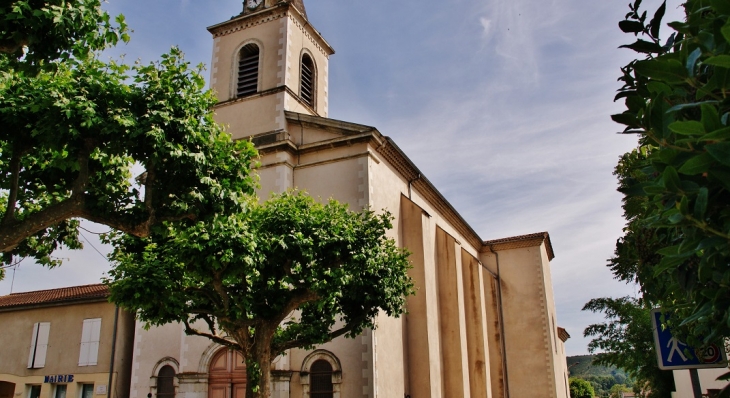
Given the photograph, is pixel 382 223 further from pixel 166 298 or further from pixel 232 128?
pixel 232 128

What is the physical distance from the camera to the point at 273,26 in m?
20.3

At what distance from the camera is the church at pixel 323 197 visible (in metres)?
15.8

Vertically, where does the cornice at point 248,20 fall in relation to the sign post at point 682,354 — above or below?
above

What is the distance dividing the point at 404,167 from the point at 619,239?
45.6 feet

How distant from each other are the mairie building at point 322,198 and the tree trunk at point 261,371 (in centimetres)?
403

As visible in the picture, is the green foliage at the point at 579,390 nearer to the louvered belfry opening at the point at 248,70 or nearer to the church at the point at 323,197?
the church at the point at 323,197

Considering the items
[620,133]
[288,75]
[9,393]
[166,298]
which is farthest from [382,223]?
[9,393]

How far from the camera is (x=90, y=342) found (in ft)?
68.0

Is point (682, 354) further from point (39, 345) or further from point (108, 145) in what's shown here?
point (39, 345)

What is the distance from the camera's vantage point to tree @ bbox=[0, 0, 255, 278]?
7.54m

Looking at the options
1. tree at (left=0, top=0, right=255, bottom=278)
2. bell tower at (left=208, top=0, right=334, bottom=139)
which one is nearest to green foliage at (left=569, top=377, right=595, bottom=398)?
bell tower at (left=208, top=0, right=334, bottom=139)

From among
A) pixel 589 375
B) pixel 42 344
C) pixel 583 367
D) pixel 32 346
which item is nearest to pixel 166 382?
pixel 42 344

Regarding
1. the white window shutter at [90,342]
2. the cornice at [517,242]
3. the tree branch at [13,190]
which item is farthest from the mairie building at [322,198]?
the tree branch at [13,190]

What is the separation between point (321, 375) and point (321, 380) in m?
0.13
